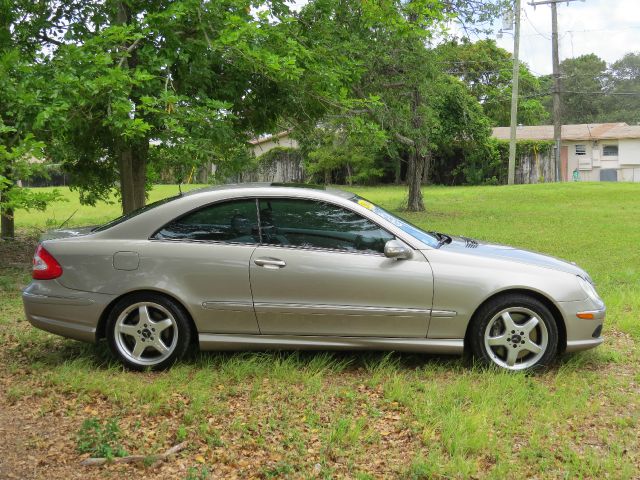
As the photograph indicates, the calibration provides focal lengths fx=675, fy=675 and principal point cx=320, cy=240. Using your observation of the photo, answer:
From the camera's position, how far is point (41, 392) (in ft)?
15.9

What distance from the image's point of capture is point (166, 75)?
30.9 feet

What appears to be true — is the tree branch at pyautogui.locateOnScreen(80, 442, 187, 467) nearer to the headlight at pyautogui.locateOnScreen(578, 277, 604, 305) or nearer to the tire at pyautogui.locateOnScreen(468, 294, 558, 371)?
the tire at pyautogui.locateOnScreen(468, 294, 558, 371)

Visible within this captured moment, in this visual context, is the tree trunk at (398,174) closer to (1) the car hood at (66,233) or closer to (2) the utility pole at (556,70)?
(2) the utility pole at (556,70)

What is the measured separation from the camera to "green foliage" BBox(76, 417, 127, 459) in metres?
3.88

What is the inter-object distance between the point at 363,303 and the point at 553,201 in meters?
22.5

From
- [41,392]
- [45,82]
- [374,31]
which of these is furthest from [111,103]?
[374,31]

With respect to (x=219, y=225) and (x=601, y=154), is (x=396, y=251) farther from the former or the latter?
(x=601, y=154)

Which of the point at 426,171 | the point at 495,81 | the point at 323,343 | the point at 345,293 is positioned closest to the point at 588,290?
the point at 345,293

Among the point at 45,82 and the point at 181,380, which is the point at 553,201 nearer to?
the point at 45,82

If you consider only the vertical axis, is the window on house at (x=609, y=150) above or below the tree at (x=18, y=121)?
above

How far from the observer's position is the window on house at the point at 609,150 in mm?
46562

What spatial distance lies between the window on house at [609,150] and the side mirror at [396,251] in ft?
151

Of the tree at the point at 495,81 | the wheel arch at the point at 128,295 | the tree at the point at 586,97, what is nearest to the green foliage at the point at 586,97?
the tree at the point at 586,97

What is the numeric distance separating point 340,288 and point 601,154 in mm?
46361
